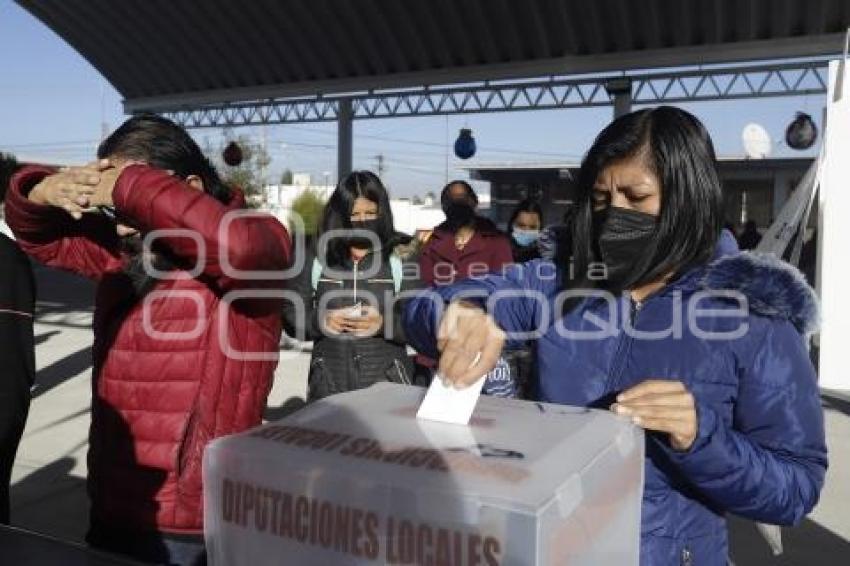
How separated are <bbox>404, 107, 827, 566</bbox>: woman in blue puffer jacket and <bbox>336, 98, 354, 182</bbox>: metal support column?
43.5ft

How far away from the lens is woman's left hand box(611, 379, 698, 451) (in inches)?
36.4

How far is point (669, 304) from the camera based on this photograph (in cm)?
118

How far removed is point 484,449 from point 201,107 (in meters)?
15.9

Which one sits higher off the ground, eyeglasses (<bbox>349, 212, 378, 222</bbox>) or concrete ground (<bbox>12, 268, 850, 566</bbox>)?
eyeglasses (<bbox>349, 212, 378, 222</bbox>)

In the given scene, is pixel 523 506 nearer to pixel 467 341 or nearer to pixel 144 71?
pixel 467 341

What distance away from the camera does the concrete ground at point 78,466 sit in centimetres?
333

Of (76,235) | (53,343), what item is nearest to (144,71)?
(53,343)

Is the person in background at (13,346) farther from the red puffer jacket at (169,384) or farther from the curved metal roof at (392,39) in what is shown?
the curved metal roof at (392,39)

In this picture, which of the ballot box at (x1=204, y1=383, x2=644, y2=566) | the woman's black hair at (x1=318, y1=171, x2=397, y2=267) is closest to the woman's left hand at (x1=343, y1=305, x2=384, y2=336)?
the woman's black hair at (x1=318, y1=171, x2=397, y2=267)

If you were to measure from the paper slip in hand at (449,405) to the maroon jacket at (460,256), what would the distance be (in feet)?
12.5

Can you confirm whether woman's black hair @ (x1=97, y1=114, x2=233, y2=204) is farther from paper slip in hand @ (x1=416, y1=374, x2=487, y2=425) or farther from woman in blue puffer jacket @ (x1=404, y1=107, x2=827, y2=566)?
paper slip in hand @ (x1=416, y1=374, x2=487, y2=425)

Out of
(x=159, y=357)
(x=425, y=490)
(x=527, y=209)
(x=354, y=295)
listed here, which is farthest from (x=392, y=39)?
(x=425, y=490)

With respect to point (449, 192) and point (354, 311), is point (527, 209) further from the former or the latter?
point (354, 311)

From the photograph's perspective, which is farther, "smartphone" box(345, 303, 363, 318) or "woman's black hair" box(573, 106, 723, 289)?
"smartphone" box(345, 303, 363, 318)
